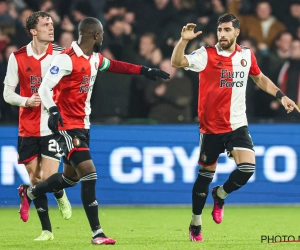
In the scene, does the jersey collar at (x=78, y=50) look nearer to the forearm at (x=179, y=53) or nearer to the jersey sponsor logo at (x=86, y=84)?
the jersey sponsor logo at (x=86, y=84)

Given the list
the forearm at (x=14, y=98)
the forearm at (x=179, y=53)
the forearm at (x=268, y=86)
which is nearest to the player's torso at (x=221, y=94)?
the forearm at (x=268, y=86)

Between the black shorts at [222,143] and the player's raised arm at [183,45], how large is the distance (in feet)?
2.77

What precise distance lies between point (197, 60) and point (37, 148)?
197cm

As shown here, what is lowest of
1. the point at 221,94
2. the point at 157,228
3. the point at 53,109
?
Answer: the point at 157,228

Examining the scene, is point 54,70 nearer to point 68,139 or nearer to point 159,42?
point 68,139

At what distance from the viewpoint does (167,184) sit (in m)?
12.2

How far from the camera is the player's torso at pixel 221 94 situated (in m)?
8.11

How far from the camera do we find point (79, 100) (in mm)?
7629

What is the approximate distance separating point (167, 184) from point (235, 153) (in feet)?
14.0

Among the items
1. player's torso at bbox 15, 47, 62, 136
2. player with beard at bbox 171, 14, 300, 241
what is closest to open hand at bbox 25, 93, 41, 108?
player's torso at bbox 15, 47, 62, 136

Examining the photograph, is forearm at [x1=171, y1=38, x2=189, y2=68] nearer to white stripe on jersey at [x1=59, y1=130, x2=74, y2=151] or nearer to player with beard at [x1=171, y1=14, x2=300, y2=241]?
player with beard at [x1=171, y1=14, x2=300, y2=241]

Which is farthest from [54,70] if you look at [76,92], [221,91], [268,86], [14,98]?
[268,86]

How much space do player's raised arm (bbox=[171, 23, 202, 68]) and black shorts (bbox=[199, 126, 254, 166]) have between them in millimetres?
845

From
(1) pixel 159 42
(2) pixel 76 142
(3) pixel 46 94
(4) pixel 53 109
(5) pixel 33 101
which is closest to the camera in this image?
(4) pixel 53 109
